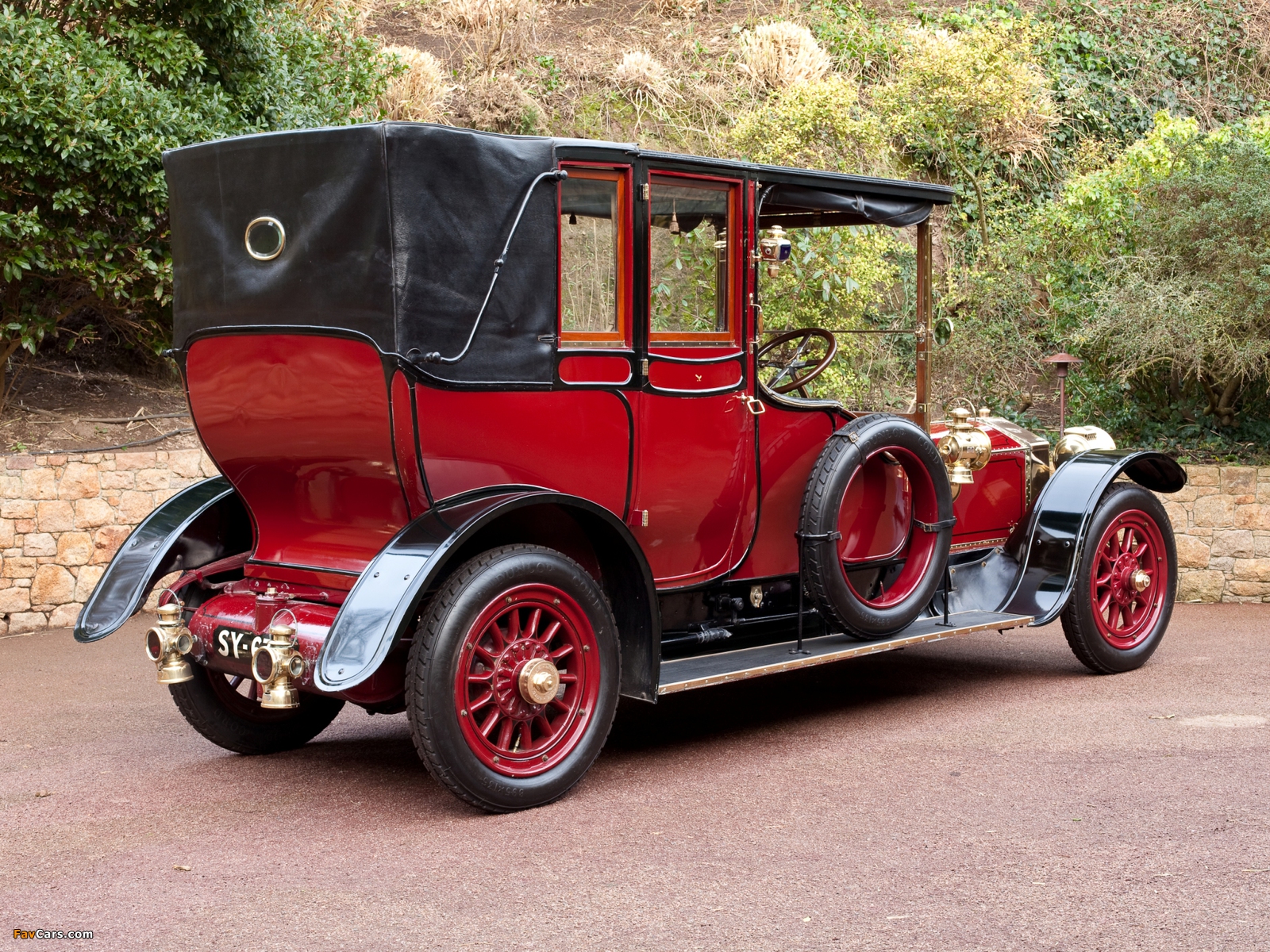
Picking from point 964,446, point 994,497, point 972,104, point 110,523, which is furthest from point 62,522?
point 972,104

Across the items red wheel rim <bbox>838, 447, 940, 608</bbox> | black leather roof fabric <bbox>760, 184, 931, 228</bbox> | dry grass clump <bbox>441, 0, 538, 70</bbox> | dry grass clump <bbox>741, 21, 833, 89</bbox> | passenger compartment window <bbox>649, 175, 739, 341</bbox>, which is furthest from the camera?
dry grass clump <bbox>441, 0, 538, 70</bbox>

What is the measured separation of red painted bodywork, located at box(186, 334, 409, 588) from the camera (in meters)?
4.45

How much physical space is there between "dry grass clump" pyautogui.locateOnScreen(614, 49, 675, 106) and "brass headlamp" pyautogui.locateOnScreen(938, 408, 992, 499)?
930 cm

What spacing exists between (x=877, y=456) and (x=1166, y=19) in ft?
38.9

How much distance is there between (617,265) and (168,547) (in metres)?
2.09

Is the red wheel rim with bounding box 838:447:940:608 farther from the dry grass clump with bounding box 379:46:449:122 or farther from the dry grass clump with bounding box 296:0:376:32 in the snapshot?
the dry grass clump with bounding box 379:46:449:122

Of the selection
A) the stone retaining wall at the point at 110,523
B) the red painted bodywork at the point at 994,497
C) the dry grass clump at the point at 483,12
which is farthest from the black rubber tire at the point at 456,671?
the dry grass clump at the point at 483,12

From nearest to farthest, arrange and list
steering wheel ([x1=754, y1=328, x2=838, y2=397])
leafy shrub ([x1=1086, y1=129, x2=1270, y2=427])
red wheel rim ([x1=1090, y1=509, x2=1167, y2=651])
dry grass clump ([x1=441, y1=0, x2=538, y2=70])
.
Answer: steering wheel ([x1=754, y1=328, x2=838, y2=397]), red wheel rim ([x1=1090, y1=509, x2=1167, y2=651]), leafy shrub ([x1=1086, y1=129, x2=1270, y2=427]), dry grass clump ([x1=441, y1=0, x2=538, y2=70])

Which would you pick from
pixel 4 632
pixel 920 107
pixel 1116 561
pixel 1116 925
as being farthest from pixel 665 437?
pixel 920 107

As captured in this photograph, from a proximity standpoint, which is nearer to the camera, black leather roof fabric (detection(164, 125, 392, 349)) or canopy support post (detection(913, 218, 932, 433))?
black leather roof fabric (detection(164, 125, 392, 349))

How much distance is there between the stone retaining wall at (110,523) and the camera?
8.20 meters

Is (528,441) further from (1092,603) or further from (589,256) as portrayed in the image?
(1092,603)

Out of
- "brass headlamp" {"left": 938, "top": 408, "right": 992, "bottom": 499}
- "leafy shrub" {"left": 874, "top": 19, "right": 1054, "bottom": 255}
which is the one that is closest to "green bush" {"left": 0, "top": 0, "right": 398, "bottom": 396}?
"brass headlamp" {"left": 938, "top": 408, "right": 992, "bottom": 499}

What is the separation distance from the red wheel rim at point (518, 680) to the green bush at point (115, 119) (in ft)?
15.4
